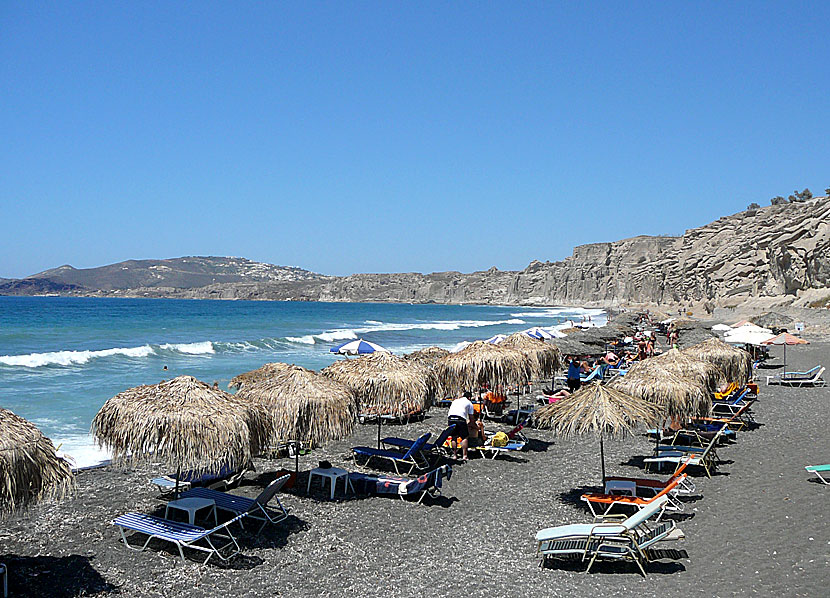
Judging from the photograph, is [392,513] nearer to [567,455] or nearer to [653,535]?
[653,535]

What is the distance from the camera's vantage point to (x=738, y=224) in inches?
3125

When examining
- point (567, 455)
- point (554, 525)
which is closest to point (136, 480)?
point (554, 525)

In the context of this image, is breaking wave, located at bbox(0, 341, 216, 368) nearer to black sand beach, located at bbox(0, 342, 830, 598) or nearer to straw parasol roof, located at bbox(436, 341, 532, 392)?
black sand beach, located at bbox(0, 342, 830, 598)

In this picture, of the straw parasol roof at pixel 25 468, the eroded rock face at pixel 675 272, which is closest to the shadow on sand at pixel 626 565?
the straw parasol roof at pixel 25 468

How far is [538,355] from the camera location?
45.0 ft

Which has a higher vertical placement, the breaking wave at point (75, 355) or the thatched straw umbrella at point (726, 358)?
the thatched straw umbrella at point (726, 358)

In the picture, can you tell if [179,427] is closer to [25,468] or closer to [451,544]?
[25,468]

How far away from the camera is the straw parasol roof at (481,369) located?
12.3 m

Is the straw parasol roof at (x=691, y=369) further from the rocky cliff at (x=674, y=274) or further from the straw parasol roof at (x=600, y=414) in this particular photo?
the rocky cliff at (x=674, y=274)

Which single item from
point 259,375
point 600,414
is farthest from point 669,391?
point 259,375

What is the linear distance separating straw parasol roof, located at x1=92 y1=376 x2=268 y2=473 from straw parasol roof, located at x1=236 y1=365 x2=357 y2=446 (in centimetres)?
91

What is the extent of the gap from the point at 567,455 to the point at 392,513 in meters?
4.35

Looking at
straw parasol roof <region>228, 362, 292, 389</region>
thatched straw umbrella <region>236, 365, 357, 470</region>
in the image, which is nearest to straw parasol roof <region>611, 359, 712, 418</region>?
thatched straw umbrella <region>236, 365, 357, 470</region>

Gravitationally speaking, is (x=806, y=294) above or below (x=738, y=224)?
below
